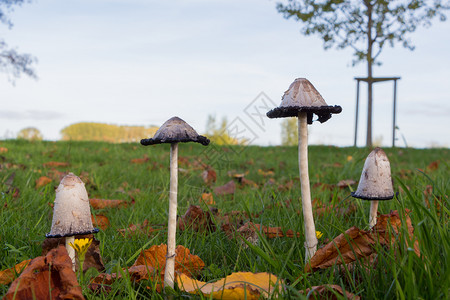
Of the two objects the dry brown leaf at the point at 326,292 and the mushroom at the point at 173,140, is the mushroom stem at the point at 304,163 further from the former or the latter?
the mushroom at the point at 173,140

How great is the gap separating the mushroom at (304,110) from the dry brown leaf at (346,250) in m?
0.06

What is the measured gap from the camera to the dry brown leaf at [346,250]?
1979 millimetres

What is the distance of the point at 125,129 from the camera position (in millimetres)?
55375

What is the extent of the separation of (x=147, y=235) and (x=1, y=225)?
3.63ft

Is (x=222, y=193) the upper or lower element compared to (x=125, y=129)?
lower

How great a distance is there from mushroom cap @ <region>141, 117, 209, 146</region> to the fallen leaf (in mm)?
627

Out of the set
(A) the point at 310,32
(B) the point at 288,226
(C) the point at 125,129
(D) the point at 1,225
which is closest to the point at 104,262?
(D) the point at 1,225

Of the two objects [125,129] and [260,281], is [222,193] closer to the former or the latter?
[260,281]

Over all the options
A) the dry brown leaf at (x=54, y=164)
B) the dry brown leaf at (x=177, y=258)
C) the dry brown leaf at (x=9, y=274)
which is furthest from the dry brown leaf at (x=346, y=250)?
the dry brown leaf at (x=54, y=164)

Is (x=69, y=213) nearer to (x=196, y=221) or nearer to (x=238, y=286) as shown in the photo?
(x=238, y=286)

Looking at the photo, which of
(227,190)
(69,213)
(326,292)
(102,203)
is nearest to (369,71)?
(227,190)

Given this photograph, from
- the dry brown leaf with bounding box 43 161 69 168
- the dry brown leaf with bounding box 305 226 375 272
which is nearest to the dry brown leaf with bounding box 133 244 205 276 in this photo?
the dry brown leaf with bounding box 305 226 375 272

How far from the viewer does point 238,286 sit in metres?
1.71

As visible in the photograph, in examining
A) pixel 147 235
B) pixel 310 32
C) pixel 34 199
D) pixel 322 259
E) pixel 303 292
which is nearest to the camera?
pixel 303 292
